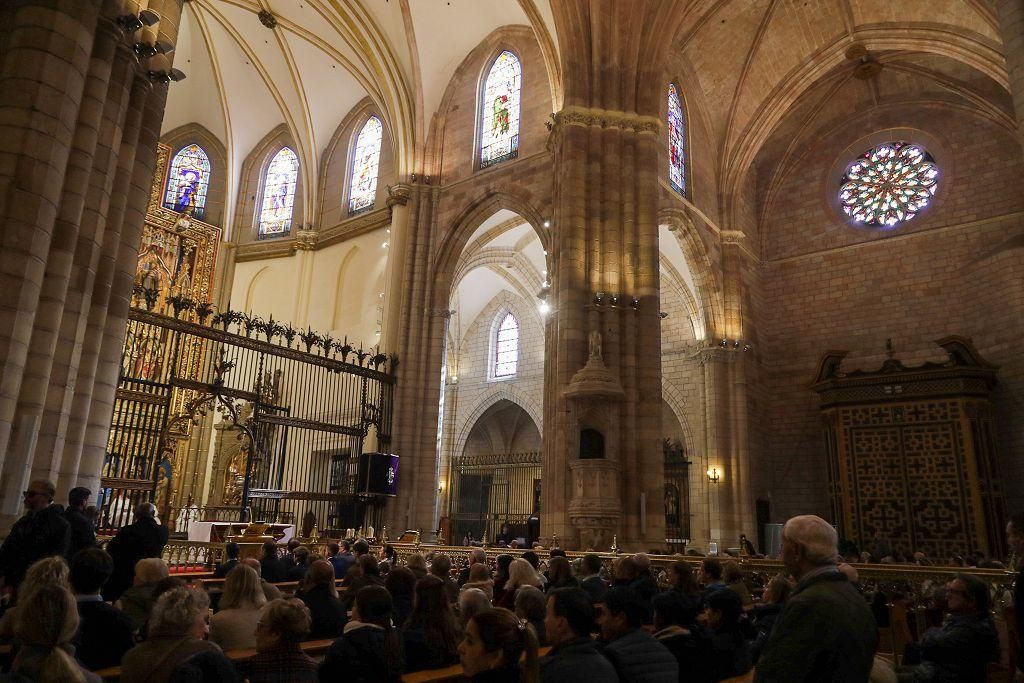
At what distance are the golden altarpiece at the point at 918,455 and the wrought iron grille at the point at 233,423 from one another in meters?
11.8

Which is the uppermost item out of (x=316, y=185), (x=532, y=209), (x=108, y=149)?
(x=316, y=185)

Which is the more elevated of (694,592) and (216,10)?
(216,10)

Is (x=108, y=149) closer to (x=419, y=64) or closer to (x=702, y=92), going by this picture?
(x=419, y=64)

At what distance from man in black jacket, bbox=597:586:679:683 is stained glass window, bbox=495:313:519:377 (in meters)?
24.4

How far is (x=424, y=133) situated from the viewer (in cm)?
2130

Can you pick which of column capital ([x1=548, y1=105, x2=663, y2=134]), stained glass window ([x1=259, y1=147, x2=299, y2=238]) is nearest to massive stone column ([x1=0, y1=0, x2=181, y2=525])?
column capital ([x1=548, y1=105, x2=663, y2=134])

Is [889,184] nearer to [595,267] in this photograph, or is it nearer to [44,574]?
[595,267]

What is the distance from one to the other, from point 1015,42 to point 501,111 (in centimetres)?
1352

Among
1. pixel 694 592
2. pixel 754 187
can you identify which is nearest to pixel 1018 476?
pixel 754 187

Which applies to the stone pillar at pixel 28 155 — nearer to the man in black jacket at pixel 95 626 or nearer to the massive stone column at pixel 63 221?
the massive stone column at pixel 63 221

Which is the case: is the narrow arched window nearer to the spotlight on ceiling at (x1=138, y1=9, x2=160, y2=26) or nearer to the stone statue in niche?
the spotlight on ceiling at (x1=138, y1=9, x2=160, y2=26)

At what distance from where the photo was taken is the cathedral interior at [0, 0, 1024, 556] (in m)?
15.6

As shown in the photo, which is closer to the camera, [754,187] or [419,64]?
[419,64]

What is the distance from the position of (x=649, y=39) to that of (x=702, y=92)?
5.62 meters
